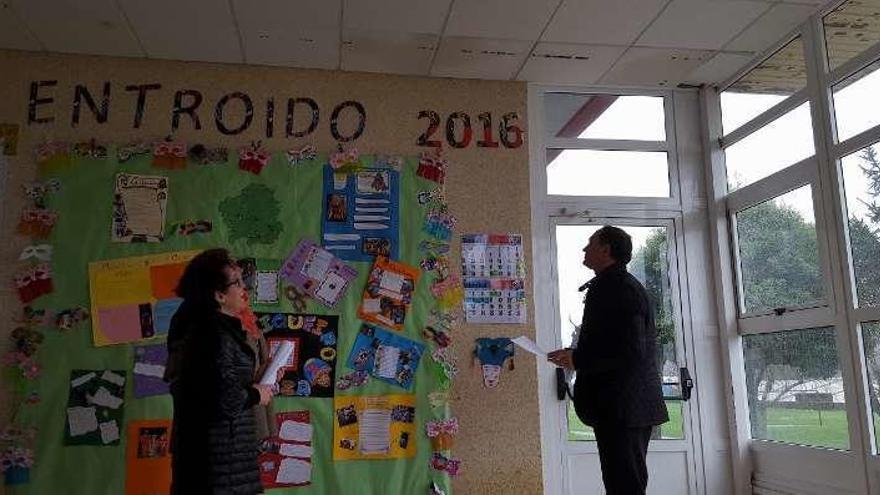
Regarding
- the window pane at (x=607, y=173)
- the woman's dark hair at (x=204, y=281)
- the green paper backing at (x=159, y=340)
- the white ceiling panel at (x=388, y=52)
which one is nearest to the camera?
the woman's dark hair at (x=204, y=281)

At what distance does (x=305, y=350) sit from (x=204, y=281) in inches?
53.2

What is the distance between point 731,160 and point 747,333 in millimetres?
1002

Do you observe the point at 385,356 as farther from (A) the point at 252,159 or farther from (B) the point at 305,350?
(A) the point at 252,159

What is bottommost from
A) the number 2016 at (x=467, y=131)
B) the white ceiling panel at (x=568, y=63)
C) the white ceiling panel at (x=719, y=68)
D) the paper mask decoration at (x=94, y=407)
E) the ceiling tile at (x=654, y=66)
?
the paper mask decoration at (x=94, y=407)

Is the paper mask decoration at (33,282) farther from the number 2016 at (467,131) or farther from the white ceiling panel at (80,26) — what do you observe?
the number 2016 at (467,131)

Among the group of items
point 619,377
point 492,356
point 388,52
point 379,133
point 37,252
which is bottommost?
point 619,377

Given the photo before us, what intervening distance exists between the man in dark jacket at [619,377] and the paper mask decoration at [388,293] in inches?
42.3

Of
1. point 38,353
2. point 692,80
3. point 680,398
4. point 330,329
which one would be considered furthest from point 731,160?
point 38,353

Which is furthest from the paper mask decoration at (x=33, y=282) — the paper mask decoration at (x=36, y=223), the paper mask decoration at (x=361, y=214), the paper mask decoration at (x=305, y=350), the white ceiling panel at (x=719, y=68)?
the white ceiling panel at (x=719, y=68)

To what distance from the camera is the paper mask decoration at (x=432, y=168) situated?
145 inches

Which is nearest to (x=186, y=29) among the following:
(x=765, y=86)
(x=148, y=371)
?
(x=148, y=371)

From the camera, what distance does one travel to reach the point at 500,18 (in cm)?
324

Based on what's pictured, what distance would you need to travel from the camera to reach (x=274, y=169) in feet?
11.7

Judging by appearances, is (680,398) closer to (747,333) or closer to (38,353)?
(747,333)
